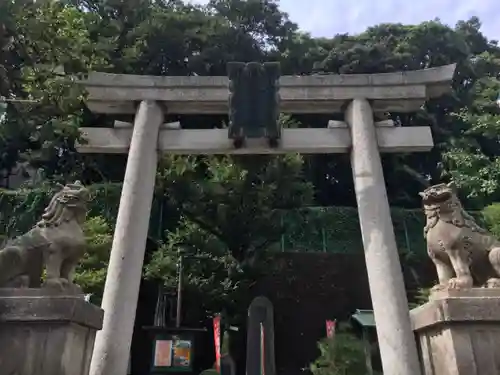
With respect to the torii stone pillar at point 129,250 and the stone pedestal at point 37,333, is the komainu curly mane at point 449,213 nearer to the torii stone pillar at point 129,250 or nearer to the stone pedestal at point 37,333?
the stone pedestal at point 37,333

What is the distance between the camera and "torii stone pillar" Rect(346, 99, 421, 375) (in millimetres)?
6188

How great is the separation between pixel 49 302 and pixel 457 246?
3690 millimetres

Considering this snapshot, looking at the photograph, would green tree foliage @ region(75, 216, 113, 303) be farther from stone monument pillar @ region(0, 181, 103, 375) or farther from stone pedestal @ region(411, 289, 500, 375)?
stone pedestal @ region(411, 289, 500, 375)

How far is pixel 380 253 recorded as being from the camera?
6.85m

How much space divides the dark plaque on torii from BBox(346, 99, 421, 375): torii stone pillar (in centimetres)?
123

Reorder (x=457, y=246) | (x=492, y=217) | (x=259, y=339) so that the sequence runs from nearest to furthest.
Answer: (x=457, y=246) → (x=259, y=339) → (x=492, y=217)

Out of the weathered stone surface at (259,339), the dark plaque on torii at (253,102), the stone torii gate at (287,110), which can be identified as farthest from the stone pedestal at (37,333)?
the weathered stone surface at (259,339)

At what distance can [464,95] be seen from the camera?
22156 millimetres

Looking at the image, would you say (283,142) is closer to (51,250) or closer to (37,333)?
(51,250)

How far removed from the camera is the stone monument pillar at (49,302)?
4539 millimetres

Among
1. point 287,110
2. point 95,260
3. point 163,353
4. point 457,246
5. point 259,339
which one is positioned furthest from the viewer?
point 95,260

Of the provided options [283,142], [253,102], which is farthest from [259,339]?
[253,102]

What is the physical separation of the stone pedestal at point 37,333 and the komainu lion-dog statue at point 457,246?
3368 mm

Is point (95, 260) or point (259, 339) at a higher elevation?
point (95, 260)
